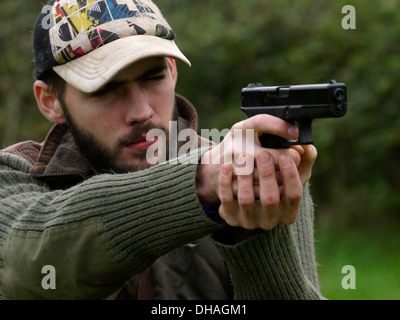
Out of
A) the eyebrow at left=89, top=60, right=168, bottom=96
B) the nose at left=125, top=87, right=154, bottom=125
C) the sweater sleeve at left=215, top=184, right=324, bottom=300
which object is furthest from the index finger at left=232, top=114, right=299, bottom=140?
the eyebrow at left=89, top=60, right=168, bottom=96

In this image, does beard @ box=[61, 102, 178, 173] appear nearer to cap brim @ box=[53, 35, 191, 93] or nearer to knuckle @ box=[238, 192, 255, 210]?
cap brim @ box=[53, 35, 191, 93]

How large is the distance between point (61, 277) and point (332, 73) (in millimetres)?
7650

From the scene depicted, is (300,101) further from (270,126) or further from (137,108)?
(137,108)

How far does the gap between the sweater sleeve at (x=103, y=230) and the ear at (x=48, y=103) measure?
0.99 meters

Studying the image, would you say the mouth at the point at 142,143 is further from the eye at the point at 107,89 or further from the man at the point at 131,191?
the eye at the point at 107,89

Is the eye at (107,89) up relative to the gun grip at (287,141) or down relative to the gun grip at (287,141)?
up

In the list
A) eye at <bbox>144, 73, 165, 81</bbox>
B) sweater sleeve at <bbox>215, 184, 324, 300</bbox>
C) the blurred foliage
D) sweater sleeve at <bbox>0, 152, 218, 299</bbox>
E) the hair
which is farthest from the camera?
the blurred foliage

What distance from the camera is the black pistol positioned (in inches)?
83.5

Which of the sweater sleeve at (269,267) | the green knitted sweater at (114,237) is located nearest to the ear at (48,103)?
the green knitted sweater at (114,237)

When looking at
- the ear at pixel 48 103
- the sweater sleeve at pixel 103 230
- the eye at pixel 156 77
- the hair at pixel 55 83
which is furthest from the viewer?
the ear at pixel 48 103

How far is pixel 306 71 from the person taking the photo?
385 inches

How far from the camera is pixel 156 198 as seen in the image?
2.39 metres

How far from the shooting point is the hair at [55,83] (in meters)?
3.44
